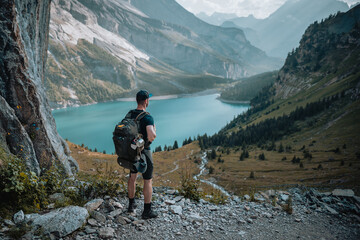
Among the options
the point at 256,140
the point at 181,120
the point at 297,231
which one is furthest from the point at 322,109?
the point at 297,231

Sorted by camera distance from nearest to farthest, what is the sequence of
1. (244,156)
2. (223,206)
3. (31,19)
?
(223,206), (31,19), (244,156)

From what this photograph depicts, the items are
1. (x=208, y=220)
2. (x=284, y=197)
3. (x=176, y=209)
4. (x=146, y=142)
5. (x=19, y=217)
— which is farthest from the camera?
(x=284, y=197)

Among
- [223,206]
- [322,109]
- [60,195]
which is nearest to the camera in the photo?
[60,195]

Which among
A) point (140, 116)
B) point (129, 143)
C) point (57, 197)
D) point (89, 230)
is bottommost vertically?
point (89, 230)

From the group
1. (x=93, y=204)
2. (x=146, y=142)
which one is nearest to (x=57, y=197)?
(x=93, y=204)

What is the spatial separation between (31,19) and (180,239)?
1981cm

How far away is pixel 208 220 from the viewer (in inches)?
284

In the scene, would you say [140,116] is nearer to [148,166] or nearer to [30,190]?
[148,166]

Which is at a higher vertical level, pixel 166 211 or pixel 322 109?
pixel 322 109

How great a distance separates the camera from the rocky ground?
211 inches

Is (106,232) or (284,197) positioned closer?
(106,232)

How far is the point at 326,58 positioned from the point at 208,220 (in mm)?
213406

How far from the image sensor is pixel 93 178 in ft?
26.8

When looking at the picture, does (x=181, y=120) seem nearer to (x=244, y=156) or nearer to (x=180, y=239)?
(x=244, y=156)
